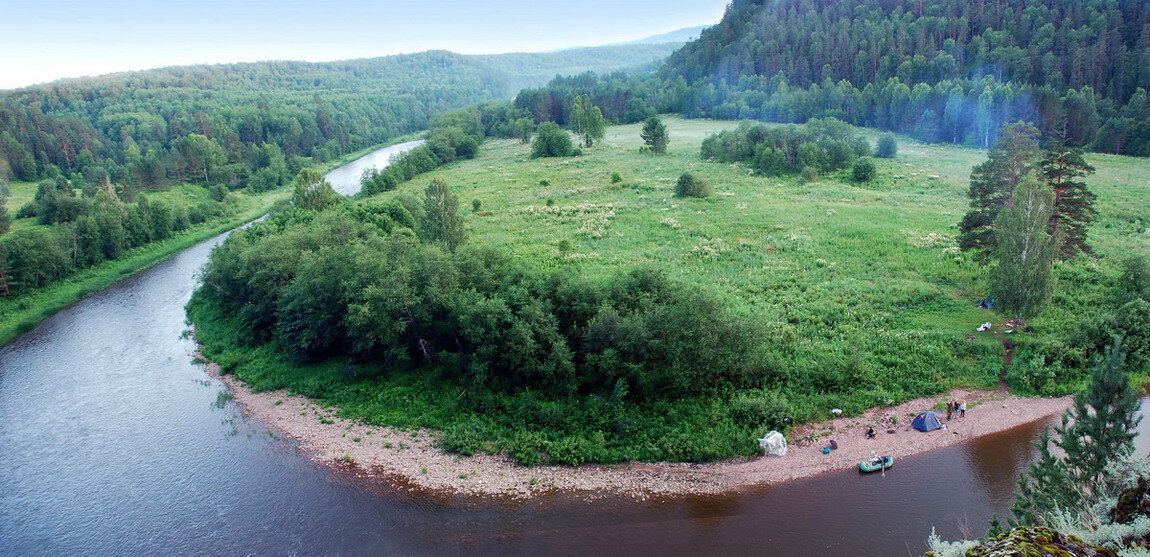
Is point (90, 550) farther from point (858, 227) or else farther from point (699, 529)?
point (858, 227)

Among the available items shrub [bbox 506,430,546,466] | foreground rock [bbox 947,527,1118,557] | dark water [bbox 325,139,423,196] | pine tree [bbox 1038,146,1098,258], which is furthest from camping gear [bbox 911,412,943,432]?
dark water [bbox 325,139,423,196]

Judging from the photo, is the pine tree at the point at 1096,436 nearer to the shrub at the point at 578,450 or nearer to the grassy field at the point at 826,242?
the grassy field at the point at 826,242

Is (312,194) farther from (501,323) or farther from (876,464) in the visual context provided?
A: (876,464)

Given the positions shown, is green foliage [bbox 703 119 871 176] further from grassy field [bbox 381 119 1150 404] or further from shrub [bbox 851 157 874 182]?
shrub [bbox 851 157 874 182]

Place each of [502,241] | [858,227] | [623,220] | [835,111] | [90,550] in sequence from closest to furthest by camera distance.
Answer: [90,550], [858,227], [502,241], [623,220], [835,111]

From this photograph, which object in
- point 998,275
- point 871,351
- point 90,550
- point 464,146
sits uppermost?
point 464,146

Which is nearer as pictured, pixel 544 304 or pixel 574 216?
pixel 544 304

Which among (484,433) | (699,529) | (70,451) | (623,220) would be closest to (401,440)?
(484,433)

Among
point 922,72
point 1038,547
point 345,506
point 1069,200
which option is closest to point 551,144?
point 922,72

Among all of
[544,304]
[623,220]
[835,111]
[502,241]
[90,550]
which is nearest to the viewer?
[90,550]
